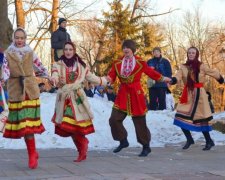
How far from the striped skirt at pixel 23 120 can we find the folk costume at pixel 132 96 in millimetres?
1894

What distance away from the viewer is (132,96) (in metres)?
8.30

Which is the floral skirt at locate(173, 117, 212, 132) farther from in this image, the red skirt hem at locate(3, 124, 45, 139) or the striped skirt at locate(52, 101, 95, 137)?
the red skirt hem at locate(3, 124, 45, 139)

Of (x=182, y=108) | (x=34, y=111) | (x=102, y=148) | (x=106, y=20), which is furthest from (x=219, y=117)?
(x=106, y=20)

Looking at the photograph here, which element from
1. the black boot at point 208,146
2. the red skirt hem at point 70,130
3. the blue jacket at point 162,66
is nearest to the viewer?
the red skirt hem at point 70,130

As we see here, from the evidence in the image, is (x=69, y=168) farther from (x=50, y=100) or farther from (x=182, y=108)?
(x=50, y=100)

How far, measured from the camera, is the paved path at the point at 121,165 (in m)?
6.25

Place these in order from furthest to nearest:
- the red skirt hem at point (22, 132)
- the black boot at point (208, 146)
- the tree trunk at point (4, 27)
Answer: the tree trunk at point (4, 27)
the black boot at point (208, 146)
the red skirt hem at point (22, 132)

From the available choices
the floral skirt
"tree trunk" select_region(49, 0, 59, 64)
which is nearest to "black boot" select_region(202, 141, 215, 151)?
the floral skirt

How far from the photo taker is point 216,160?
25.7ft

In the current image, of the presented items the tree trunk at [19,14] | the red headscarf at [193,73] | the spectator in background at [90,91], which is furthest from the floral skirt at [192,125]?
the tree trunk at [19,14]

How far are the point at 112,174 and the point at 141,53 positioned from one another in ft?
109

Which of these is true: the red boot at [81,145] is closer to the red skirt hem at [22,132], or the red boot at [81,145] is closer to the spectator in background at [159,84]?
the red skirt hem at [22,132]

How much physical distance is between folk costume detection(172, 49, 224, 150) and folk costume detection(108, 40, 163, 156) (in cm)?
104

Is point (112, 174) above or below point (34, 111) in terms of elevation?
below
